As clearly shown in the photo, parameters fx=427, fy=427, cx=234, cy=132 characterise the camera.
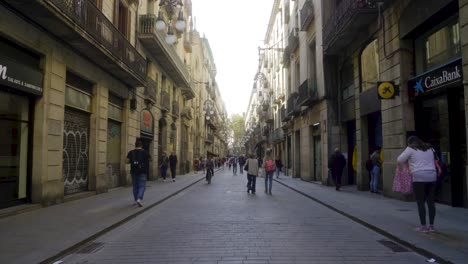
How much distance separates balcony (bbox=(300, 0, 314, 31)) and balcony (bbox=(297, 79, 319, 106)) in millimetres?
3250

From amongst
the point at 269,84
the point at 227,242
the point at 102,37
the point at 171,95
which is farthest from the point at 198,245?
the point at 269,84

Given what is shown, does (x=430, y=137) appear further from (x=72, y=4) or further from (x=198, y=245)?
(x=72, y=4)

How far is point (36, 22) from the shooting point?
11055 mm

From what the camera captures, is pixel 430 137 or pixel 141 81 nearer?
pixel 430 137

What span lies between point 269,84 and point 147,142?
2792 cm

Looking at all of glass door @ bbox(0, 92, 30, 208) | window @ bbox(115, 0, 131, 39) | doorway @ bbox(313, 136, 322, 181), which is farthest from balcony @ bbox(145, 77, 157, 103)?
glass door @ bbox(0, 92, 30, 208)

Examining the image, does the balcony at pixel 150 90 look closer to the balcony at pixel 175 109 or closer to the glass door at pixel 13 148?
the balcony at pixel 175 109

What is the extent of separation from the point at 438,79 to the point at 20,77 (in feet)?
34.1

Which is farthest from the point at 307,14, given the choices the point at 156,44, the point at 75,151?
the point at 75,151

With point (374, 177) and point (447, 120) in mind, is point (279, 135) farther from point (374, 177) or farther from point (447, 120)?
point (447, 120)

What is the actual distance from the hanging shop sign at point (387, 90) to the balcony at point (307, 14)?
35.8ft

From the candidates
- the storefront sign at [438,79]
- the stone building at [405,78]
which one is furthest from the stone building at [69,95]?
the storefront sign at [438,79]

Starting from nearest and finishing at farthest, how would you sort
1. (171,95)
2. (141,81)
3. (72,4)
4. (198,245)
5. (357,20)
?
(198,245), (72,4), (357,20), (141,81), (171,95)

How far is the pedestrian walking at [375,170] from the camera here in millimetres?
15047
